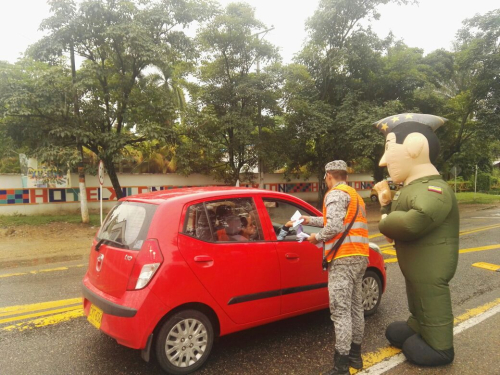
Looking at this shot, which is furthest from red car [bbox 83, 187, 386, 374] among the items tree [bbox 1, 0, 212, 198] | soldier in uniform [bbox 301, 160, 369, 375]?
tree [bbox 1, 0, 212, 198]

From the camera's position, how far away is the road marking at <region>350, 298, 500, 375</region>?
3.04 metres

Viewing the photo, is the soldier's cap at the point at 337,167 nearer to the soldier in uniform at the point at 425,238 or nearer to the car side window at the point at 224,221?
the soldier in uniform at the point at 425,238

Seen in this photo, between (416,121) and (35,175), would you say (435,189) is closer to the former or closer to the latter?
(416,121)

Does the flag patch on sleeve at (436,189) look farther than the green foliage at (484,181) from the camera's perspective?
No

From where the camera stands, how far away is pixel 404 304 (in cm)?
459

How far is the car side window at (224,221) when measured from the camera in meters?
3.10

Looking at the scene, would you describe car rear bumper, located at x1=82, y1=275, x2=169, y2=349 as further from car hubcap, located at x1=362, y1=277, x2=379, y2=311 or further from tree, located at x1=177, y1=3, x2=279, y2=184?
tree, located at x1=177, y1=3, x2=279, y2=184

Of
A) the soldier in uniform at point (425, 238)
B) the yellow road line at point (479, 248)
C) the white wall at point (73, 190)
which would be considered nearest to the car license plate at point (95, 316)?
the soldier in uniform at point (425, 238)

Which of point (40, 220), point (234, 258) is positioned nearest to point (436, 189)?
point (234, 258)

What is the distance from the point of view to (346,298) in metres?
2.98

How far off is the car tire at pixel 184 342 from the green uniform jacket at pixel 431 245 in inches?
71.3

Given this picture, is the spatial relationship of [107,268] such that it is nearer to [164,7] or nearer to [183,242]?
[183,242]

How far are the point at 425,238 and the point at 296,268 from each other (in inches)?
47.8

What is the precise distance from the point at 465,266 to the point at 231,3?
11671 mm
